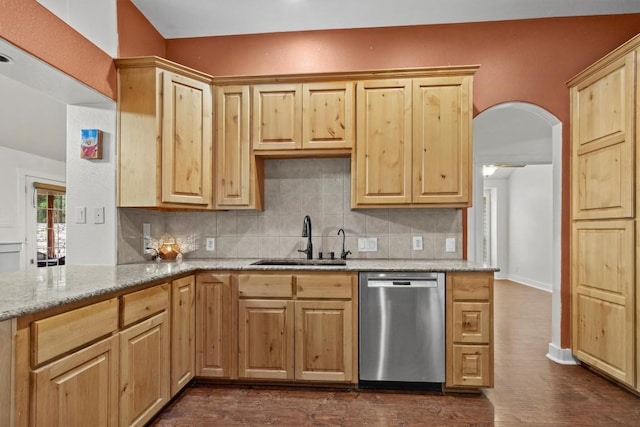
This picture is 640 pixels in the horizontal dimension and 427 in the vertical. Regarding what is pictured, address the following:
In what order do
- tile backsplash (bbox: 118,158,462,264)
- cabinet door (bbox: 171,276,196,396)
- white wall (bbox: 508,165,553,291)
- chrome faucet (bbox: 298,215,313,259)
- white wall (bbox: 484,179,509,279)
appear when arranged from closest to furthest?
cabinet door (bbox: 171,276,196,396), chrome faucet (bbox: 298,215,313,259), tile backsplash (bbox: 118,158,462,264), white wall (bbox: 508,165,553,291), white wall (bbox: 484,179,509,279)

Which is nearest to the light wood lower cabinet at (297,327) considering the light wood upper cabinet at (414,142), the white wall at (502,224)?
the light wood upper cabinet at (414,142)

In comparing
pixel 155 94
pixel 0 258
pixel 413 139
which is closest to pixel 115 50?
pixel 155 94

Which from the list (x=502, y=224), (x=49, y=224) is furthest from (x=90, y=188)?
(x=502, y=224)

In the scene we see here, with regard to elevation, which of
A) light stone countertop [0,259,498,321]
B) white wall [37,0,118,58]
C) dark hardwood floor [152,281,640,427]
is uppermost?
white wall [37,0,118,58]

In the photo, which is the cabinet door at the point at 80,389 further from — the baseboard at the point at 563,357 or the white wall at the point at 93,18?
the baseboard at the point at 563,357

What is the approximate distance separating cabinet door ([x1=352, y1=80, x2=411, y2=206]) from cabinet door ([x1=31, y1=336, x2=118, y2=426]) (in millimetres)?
1910

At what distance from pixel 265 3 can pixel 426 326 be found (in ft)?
8.90

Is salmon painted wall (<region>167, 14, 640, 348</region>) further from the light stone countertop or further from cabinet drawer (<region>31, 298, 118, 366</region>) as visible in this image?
cabinet drawer (<region>31, 298, 118, 366</region>)

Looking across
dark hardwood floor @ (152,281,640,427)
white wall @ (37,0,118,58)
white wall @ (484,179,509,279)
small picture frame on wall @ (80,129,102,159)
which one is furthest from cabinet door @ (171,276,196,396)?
white wall @ (484,179,509,279)

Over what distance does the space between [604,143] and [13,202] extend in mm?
6823

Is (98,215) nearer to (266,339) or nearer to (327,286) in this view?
(266,339)

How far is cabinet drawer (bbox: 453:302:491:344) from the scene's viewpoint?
8.23 ft

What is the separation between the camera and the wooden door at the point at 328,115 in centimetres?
291

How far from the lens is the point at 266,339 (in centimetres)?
264
